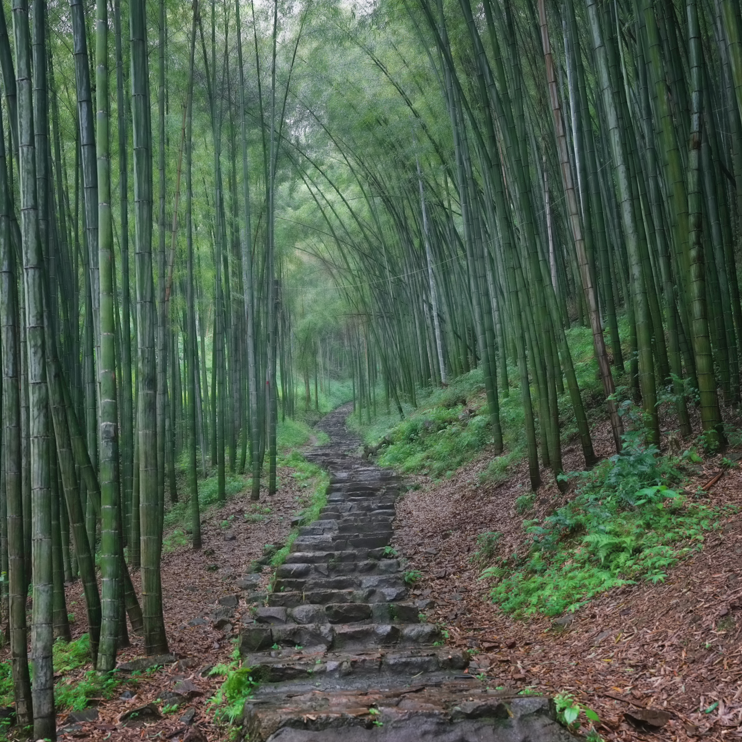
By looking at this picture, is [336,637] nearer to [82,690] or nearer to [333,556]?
[82,690]

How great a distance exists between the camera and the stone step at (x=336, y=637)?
11.8 feet

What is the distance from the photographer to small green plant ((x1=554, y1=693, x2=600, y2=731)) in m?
2.27

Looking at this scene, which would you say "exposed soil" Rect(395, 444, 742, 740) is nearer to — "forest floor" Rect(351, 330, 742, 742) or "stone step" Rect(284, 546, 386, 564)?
"forest floor" Rect(351, 330, 742, 742)

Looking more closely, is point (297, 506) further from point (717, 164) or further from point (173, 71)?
point (717, 164)

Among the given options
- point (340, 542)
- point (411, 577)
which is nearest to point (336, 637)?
point (411, 577)

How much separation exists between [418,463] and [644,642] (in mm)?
5466

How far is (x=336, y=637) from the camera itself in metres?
A: 3.69

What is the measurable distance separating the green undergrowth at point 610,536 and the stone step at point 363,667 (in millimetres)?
701

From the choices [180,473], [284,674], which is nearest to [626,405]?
[284,674]

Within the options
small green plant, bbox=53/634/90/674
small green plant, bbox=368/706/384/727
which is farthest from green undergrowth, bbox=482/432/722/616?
small green plant, bbox=53/634/90/674

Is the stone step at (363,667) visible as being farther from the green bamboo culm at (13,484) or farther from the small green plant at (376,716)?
the green bamboo culm at (13,484)

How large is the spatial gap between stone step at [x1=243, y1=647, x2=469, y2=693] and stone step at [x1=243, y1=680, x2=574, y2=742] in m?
0.52

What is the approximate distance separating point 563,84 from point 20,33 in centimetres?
545

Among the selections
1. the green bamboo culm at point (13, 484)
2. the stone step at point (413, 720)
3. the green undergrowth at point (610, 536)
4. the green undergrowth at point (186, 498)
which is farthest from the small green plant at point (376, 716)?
the green undergrowth at point (186, 498)
